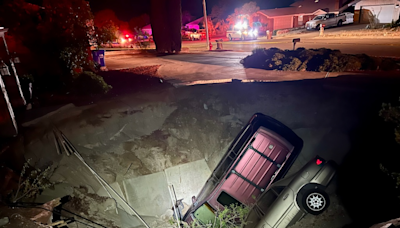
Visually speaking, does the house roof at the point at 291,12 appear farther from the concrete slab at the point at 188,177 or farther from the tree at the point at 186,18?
the concrete slab at the point at 188,177

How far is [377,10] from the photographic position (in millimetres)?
20641

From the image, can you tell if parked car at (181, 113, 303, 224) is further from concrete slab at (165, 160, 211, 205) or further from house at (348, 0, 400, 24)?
house at (348, 0, 400, 24)

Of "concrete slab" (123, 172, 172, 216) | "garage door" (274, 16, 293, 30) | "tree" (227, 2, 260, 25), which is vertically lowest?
"concrete slab" (123, 172, 172, 216)

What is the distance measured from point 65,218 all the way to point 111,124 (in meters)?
3.31

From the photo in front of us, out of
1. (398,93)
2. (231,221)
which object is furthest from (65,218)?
(398,93)

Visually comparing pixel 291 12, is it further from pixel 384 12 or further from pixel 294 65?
pixel 294 65

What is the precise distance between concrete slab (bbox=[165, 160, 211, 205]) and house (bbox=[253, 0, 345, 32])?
28.0 metres

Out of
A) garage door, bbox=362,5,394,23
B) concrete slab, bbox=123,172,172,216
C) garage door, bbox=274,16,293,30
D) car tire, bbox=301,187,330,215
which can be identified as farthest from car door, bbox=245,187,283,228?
garage door, bbox=274,16,293,30

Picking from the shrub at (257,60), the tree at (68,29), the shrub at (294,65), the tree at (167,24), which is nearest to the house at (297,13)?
the tree at (167,24)

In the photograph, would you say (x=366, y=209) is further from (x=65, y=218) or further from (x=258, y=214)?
(x=65, y=218)

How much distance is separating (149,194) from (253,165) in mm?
3954

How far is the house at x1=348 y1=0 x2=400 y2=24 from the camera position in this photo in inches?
749

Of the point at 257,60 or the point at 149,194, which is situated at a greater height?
the point at 257,60

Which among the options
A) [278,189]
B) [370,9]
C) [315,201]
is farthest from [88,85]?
[370,9]
